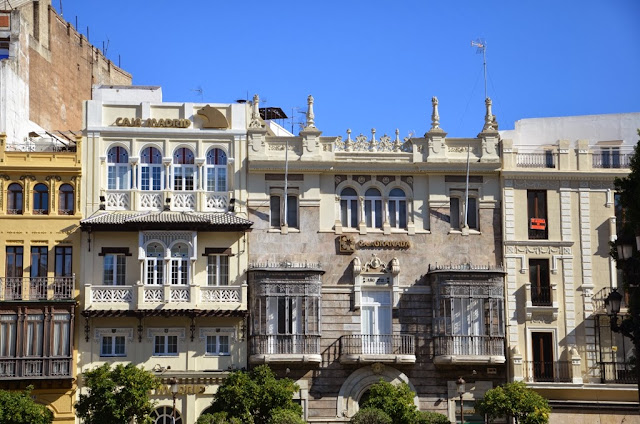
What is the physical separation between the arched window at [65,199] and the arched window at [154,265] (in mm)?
3728

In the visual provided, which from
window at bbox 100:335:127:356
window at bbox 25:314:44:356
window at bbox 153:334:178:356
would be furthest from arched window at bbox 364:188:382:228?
window at bbox 25:314:44:356

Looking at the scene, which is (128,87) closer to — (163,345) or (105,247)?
(105,247)

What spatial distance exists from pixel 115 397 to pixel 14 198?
1031 cm

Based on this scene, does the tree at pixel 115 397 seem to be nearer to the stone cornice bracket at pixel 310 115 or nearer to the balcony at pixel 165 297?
the balcony at pixel 165 297

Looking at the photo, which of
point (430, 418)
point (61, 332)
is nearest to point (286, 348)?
point (430, 418)

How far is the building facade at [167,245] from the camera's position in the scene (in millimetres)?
50656

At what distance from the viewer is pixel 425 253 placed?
52.9 m

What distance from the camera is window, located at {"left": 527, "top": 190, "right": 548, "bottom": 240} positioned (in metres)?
53.3

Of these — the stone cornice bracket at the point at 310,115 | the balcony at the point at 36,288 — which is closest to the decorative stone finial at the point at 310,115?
the stone cornice bracket at the point at 310,115

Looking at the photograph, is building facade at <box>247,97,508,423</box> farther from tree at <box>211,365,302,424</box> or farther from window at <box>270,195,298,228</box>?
tree at <box>211,365,302,424</box>

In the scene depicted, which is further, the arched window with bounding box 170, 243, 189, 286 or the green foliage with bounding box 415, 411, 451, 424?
the arched window with bounding box 170, 243, 189, 286

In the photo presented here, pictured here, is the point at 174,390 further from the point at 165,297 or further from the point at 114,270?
the point at 114,270

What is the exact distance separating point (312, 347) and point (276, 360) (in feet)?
5.43

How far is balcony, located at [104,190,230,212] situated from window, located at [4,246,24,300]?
412cm
